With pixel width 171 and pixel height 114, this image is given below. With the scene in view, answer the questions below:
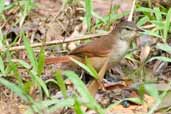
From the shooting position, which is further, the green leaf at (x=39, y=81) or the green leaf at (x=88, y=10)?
the green leaf at (x=88, y=10)

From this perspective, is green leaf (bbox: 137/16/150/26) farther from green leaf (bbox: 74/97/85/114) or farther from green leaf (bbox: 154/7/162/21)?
green leaf (bbox: 74/97/85/114)

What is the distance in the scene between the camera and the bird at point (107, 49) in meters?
6.01

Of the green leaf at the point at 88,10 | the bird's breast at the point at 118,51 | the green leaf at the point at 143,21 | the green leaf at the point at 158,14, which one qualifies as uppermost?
the green leaf at the point at 88,10

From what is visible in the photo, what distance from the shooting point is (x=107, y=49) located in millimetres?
6145

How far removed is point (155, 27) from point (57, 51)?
92 centimetres

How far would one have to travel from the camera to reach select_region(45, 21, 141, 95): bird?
237 inches

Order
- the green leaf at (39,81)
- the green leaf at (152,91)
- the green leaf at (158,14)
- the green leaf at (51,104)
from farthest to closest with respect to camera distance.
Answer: the green leaf at (158,14), the green leaf at (39,81), the green leaf at (152,91), the green leaf at (51,104)

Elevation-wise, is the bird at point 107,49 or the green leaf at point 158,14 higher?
the green leaf at point 158,14

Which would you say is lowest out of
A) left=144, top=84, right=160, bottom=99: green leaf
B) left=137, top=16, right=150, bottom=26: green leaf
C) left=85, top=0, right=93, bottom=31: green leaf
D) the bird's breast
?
the bird's breast

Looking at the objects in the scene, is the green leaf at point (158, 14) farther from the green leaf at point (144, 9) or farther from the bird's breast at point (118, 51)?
the bird's breast at point (118, 51)

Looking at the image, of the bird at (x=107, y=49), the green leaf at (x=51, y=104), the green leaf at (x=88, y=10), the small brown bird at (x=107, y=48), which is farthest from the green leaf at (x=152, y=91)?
the green leaf at (x=88, y=10)

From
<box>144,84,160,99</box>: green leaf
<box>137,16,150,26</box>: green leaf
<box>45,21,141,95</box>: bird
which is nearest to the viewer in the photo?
<box>144,84,160,99</box>: green leaf

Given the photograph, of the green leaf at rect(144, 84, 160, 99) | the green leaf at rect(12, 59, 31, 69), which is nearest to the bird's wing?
the green leaf at rect(12, 59, 31, 69)

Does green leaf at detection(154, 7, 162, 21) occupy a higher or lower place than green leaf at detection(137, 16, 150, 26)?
higher
